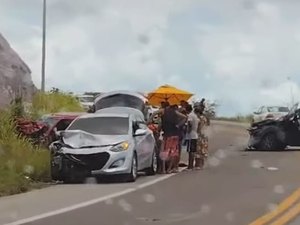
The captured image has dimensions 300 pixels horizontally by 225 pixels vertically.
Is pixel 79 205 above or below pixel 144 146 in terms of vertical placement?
below

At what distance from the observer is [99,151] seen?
64.5 feet

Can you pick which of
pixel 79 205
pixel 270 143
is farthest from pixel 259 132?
pixel 79 205

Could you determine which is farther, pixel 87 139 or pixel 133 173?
pixel 87 139

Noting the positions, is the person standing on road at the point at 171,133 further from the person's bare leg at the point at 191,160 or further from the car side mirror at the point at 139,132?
the car side mirror at the point at 139,132

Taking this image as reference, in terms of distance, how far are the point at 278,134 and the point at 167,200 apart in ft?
52.5

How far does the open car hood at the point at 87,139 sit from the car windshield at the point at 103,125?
0.37 metres

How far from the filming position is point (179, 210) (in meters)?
14.7

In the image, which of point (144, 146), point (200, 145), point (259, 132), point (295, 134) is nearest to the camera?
point (144, 146)

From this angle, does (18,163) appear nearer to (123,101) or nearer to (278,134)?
(123,101)

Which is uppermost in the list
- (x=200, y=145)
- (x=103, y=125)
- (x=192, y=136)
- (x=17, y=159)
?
(x=103, y=125)

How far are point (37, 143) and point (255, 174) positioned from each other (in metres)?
6.56

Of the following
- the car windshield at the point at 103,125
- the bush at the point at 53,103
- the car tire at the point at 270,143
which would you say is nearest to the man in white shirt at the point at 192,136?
the car windshield at the point at 103,125

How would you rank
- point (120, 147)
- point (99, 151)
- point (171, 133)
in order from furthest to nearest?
point (171, 133) < point (120, 147) < point (99, 151)

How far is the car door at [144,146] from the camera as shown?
2083 cm
